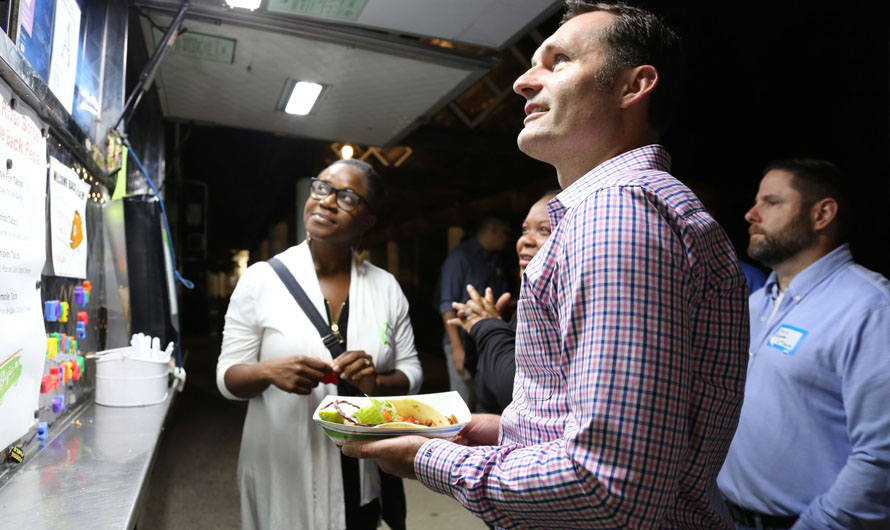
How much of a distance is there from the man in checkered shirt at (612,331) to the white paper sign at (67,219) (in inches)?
50.4

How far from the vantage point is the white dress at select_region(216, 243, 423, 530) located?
2105 mm

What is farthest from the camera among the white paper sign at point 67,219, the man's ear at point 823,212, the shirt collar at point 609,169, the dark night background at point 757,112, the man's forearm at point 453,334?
the man's forearm at point 453,334

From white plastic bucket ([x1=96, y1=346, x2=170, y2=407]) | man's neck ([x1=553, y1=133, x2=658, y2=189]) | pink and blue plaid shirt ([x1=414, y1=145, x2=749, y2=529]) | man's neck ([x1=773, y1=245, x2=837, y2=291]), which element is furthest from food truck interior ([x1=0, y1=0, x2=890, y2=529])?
man's neck ([x1=773, y1=245, x2=837, y2=291])

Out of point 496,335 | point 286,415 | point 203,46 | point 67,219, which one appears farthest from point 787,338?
point 203,46

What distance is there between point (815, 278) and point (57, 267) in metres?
2.75

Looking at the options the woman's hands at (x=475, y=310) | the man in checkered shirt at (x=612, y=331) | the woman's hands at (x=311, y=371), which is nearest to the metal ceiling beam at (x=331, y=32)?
the woman's hands at (x=475, y=310)

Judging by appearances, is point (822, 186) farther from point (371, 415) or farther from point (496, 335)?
point (371, 415)

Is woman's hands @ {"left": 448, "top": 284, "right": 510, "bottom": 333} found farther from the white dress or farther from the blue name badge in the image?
the blue name badge

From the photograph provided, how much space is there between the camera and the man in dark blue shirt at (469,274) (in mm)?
5051

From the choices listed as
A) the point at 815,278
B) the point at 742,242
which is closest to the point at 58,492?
the point at 815,278

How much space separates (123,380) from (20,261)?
1179 mm

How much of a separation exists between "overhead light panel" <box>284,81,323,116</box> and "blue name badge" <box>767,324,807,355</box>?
9.29 feet

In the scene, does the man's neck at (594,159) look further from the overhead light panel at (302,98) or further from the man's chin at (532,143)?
the overhead light panel at (302,98)

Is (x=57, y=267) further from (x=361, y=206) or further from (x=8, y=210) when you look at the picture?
(x=361, y=206)
